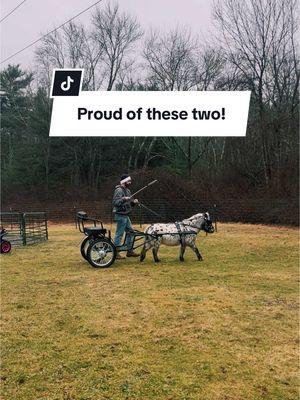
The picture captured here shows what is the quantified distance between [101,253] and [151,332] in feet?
15.3

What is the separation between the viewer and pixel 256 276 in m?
Result: 8.64

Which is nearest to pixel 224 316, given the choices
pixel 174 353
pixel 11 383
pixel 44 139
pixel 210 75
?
pixel 174 353

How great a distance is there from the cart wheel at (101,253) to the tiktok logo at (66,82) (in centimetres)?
602

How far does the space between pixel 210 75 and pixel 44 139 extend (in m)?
14.7

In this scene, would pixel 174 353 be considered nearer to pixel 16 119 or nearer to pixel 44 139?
pixel 44 139

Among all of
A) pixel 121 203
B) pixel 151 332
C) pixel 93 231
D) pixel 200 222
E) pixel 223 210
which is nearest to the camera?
pixel 151 332

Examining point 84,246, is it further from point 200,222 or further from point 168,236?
point 200,222

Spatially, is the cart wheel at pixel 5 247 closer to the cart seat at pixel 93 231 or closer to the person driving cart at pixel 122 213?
the person driving cart at pixel 122 213

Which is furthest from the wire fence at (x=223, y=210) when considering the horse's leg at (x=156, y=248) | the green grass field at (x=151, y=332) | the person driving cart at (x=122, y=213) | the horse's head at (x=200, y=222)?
the green grass field at (x=151, y=332)

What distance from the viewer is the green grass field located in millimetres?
4008

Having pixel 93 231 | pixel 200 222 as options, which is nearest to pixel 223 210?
pixel 200 222

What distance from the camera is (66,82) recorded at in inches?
619

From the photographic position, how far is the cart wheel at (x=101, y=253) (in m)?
9.88

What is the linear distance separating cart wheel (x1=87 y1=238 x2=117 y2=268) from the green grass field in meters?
0.25
